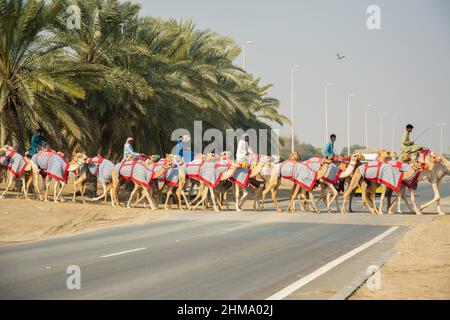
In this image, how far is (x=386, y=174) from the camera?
24.0 m

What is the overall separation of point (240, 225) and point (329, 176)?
20.0ft

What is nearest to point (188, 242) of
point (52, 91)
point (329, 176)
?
point (329, 176)

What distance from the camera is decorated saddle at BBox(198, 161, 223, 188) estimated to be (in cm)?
2545

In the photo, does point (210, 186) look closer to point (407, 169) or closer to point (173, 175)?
point (173, 175)

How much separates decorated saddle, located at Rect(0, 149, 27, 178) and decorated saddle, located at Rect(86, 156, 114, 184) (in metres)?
Answer: 2.34

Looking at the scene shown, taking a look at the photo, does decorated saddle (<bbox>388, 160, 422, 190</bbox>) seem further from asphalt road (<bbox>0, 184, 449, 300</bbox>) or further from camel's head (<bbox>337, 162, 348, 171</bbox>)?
asphalt road (<bbox>0, 184, 449, 300</bbox>)

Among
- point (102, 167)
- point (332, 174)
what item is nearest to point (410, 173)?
point (332, 174)

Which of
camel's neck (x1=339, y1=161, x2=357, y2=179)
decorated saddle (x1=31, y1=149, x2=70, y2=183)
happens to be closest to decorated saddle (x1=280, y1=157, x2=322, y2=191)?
camel's neck (x1=339, y1=161, x2=357, y2=179)

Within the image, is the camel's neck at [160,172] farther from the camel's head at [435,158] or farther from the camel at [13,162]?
the camel's head at [435,158]

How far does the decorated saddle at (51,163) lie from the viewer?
25.8 m

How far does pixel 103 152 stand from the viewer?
3544 cm

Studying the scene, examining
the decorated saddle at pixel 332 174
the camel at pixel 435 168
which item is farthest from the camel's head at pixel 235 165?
the camel at pixel 435 168

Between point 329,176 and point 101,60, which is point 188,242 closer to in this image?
point 329,176

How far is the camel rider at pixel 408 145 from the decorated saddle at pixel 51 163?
11.0 metres
